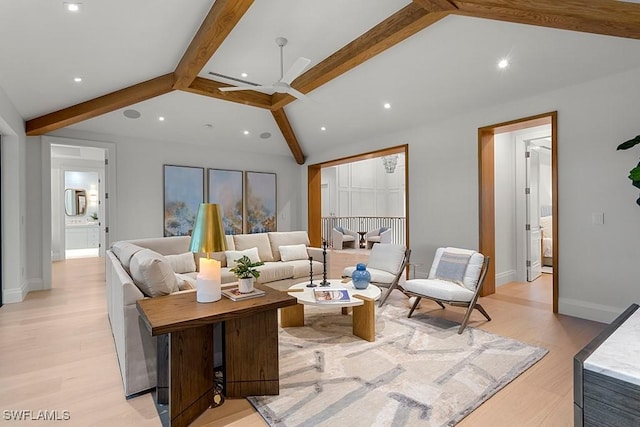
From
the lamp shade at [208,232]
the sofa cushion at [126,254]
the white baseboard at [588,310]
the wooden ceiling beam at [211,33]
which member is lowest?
the white baseboard at [588,310]

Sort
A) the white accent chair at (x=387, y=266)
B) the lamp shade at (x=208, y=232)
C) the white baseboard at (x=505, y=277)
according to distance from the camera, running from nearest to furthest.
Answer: the lamp shade at (x=208, y=232) < the white accent chair at (x=387, y=266) < the white baseboard at (x=505, y=277)

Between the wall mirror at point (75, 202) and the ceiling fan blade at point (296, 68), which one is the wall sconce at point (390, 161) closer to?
the ceiling fan blade at point (296, 68)

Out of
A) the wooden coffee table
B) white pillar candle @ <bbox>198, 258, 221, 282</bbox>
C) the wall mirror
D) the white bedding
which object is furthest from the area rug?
the wall mirror

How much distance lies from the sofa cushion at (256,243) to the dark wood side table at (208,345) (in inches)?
109

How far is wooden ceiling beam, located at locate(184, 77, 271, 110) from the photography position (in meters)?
4.96

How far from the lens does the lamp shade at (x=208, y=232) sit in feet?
6.92

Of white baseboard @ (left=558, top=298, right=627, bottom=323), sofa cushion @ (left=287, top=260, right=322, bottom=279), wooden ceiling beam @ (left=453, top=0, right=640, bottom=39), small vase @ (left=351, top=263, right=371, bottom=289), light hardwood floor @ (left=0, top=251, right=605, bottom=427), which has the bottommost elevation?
light hardwood floor @ (left=0, top=251, right=605, bottom=427)

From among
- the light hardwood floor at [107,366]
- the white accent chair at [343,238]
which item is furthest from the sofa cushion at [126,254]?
the white accent chair at [343,238]

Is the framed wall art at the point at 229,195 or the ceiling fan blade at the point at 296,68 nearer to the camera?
the ceiling fan blade at the point at 296,68

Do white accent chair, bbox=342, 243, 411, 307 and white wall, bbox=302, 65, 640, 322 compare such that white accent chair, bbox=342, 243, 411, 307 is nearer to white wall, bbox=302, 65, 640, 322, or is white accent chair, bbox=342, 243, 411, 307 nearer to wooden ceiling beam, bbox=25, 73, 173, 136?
white wall, bbox=302, 65, 640, 322

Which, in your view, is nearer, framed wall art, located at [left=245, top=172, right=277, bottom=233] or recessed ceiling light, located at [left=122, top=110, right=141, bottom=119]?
recessed ceiling light, located at [left=122, top=110, right=141, bottom=119]

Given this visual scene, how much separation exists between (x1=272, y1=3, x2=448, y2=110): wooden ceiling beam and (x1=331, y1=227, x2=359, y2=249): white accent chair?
580 cm

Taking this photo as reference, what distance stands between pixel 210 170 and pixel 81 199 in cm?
552

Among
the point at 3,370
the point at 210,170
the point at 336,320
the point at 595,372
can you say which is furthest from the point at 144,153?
the point at 595,372
